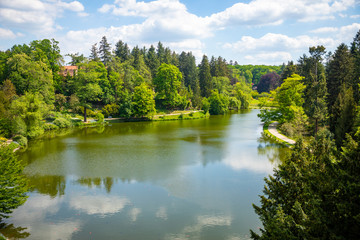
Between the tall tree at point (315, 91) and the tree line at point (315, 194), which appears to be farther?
the tall tree at point (315, 91)

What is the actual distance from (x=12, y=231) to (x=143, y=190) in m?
7.20

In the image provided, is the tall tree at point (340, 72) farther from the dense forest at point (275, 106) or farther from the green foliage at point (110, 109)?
the green foliage at point (110, 109)

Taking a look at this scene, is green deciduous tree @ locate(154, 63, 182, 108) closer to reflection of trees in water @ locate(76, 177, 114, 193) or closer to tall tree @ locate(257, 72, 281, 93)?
reflection of trees in water @ locate(76, 177, 114, 193)

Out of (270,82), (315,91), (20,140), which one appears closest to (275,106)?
(315,91)

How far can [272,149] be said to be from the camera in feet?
90.3

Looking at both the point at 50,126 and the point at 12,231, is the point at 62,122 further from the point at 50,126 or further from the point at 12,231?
the point at 12,231

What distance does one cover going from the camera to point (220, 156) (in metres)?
25.0

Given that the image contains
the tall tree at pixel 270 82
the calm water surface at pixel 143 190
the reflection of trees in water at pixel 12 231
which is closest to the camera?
the reflection of trees in water at pixel 12 231

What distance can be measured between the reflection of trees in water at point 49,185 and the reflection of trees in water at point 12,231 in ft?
11.4

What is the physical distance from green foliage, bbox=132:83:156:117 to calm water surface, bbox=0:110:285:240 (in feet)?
81.6

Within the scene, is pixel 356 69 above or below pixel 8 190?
above

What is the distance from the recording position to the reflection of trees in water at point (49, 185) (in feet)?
55.3

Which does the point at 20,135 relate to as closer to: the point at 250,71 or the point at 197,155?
the point at 197,155

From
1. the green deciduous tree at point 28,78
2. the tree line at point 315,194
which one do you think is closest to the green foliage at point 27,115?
the green deciduous tree at point 28,78
